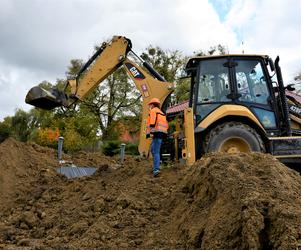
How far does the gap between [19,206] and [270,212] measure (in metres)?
5.36

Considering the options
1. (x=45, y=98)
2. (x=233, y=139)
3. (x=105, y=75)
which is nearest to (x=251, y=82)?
(x=233, y=139)

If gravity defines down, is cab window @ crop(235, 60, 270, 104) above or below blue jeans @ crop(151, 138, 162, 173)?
above

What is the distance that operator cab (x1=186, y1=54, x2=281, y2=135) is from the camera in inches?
336

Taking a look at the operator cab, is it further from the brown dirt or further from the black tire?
the brown dirt

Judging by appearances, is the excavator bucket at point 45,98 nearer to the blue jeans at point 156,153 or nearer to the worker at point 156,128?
the worker at point 156,128

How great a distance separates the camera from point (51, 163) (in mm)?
11602

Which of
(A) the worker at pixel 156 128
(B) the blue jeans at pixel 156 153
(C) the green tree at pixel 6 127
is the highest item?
(C) the green tree at pixel 6 127

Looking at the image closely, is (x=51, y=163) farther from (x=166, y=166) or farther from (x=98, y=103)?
(x=98, y=103)

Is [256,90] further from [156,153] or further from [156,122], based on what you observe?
[156,153]

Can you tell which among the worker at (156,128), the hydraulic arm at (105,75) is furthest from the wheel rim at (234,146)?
the hydraulic arm at (105,75)

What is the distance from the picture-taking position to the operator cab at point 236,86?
8523mm

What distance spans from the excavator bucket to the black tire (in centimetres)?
308

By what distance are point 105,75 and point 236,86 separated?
282 centimetres

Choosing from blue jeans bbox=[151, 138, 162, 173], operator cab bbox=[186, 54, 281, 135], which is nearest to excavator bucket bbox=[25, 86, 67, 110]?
blue jeans bbox=[151, 138, 162, 173]
